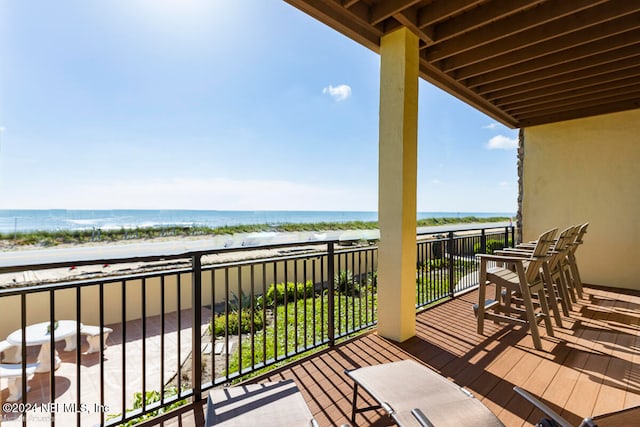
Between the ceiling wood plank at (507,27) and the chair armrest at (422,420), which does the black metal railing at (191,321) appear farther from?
the ceiling wood plank at (507,27)

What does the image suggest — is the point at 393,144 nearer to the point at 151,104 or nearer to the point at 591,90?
the point at 591,90

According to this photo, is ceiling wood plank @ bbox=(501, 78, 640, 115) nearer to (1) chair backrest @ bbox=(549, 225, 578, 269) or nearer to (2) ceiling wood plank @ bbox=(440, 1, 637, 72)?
(2) ceiling wood plank @ bbox=(440, 1, 637, 72)

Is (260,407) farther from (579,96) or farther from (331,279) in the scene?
(579,96)

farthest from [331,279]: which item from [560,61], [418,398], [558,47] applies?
[560,61]

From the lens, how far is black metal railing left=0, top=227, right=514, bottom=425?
1783 mm

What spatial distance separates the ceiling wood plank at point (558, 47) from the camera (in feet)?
9.15

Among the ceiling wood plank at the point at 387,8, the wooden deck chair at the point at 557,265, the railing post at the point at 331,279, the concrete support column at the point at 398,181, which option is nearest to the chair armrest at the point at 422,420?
the railing post at the point at 331,279

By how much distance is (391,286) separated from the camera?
117 inches

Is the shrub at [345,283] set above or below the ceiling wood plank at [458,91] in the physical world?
below

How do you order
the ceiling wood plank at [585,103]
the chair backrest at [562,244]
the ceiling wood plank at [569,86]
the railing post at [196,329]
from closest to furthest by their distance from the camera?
the railing post at [196,329] → the chair backrest at [562,244] → the ceiling wood plank at [569,86] → the ceiling wood plank at [585,103]

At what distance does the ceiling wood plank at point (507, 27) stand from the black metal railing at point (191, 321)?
2.25 meters

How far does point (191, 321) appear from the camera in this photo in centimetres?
431

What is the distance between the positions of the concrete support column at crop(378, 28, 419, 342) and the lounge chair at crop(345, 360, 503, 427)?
112cm

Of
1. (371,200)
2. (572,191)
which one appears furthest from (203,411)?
(371,200)
